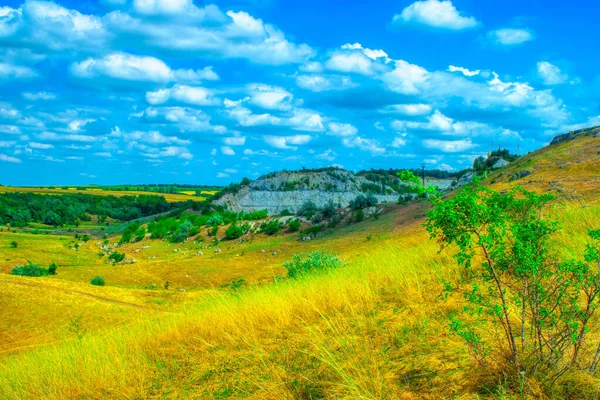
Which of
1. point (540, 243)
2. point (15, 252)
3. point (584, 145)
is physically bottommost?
point (15, 252)

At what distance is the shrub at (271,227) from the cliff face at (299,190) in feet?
91.3

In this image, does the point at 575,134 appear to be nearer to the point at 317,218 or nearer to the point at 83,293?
the point at 317,218

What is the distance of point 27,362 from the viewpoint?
7391 millimetres

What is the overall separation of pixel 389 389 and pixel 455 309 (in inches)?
81.9

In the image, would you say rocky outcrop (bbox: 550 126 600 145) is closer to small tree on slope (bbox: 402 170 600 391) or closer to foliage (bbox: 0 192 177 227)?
small tree on slope (bbox: 402 170 600 391)

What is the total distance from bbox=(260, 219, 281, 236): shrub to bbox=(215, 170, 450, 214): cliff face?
91.3 feet

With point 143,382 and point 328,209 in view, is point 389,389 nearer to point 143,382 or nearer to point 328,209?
point 143,382

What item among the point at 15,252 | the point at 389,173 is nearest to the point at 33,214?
the point at 15,252

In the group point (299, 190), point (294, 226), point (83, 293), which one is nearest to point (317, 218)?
point (294, 226)

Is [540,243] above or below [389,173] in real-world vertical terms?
below

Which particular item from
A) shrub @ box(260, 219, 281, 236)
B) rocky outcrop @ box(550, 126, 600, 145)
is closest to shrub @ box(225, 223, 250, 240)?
shrub @ box(260, 219, 281, 236)

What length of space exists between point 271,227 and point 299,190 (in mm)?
33936

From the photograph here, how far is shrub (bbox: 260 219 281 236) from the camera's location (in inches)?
1793

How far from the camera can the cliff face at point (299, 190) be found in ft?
255
